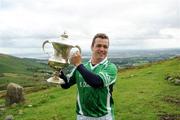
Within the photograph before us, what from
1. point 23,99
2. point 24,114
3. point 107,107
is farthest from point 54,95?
point 107,107

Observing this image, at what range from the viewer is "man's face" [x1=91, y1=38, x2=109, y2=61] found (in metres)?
7.39

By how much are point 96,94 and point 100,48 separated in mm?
880

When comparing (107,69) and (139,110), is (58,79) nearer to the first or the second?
(107,69)

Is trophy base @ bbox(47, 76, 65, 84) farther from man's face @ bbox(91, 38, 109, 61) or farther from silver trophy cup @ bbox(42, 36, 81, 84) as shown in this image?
man's face @ bbox(91, 38, 109, 61)

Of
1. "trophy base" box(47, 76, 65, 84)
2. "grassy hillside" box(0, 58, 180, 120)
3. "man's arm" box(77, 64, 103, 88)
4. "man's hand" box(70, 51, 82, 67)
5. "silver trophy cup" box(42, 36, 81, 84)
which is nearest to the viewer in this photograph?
"man's hand" box(70, 51, 82, 67)

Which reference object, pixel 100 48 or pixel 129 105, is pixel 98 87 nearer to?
pixel 100 48

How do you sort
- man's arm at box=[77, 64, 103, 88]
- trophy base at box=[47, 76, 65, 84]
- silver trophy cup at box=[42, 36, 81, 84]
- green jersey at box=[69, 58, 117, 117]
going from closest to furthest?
man's arm at box=[77, 64, 103, 88] → silver trophy cup at box=[42, 36, 81, 84] → trophy base at box=[47, 76, 65, 84] → green jersey at box=[69, 58, 117, 117]

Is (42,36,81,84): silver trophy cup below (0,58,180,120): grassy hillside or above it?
above

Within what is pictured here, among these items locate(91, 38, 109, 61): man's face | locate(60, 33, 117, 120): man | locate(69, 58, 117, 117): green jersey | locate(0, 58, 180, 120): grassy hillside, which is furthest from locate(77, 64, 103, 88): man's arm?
locate(0, 58, 180, 120): grassy hillside

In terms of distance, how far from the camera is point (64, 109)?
20.8 m

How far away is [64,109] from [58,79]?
44.2 feet

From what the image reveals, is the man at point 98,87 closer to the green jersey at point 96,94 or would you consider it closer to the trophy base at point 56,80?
the green jersey at point 96,94

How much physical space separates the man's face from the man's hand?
0.53 metres

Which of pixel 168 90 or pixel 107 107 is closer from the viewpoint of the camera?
pixel 107 107
